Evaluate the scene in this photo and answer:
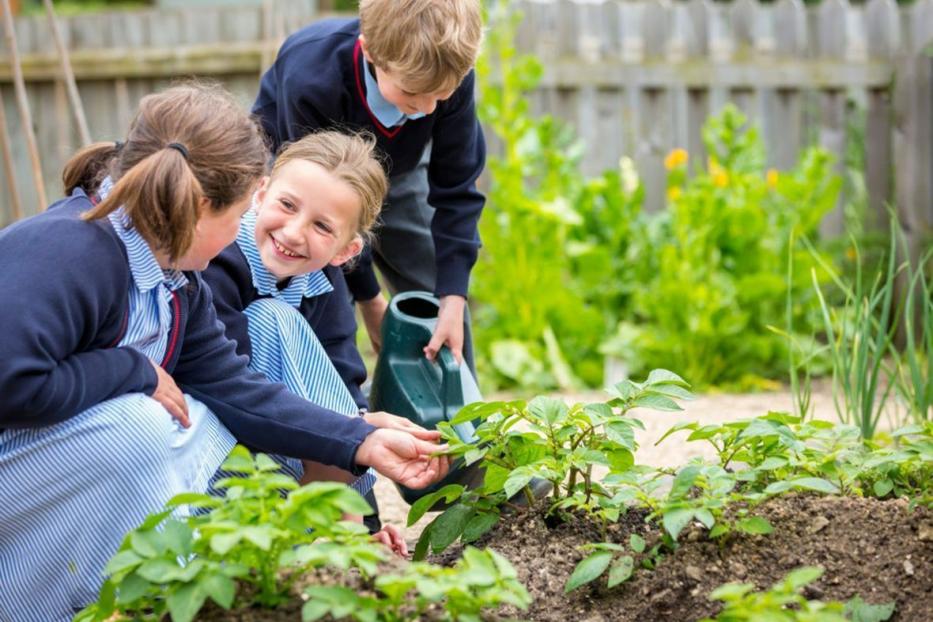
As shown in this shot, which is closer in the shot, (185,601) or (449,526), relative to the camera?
(185,601)

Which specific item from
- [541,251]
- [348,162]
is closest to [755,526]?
[348,162]

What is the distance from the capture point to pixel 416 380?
2.55 meters

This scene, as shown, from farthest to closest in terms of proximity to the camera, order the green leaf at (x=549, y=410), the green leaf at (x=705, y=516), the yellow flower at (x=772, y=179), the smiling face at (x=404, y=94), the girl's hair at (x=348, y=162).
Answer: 1. the yellow flower at (x=772, y=179)
2. the smiling face at (x=404, y=94)
3. the girl's hair at (x=348, y=162)
4. the green leaf at (x=549, y=410)
5. the green leaf at (x=705, y=516)

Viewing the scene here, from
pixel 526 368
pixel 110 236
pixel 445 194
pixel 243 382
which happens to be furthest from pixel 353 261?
pixel 526 368

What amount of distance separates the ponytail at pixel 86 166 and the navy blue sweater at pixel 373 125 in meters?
0.69

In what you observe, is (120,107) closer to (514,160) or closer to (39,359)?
(514,160)

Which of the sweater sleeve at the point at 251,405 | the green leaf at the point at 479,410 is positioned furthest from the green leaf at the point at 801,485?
the sweater sleeve at the point at 251,405

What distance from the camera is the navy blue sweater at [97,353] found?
1.75 m

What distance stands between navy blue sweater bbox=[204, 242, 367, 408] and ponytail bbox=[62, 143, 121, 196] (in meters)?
0.35

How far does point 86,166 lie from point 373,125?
0.83 m

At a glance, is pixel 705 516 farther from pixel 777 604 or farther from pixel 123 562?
pixel 123 562

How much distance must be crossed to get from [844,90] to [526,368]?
7.23 ft

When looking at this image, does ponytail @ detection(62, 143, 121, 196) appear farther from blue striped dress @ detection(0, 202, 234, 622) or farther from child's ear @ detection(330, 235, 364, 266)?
child's ear @ detection(330, 235, 364, 266)

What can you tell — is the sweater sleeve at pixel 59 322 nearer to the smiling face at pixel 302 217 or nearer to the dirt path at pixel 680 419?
the smiling face at pixel 302 217
